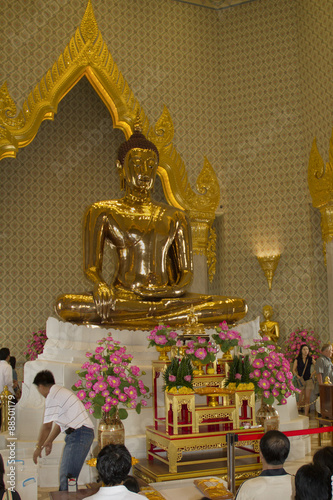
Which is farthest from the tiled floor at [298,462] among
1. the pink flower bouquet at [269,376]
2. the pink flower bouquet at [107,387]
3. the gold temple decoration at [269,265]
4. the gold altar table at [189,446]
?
the gold temple decoration at [269,265]

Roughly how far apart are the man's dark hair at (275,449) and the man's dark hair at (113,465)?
1.89ft

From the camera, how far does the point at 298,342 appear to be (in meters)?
7.47

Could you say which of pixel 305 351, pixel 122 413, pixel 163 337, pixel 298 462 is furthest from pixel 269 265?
pixel 122 413

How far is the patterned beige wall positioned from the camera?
310 inches

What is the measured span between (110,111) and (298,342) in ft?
13.2

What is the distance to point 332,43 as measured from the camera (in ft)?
24.5

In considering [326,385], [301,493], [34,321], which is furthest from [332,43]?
[301,493]

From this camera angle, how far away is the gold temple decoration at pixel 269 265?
8.04m

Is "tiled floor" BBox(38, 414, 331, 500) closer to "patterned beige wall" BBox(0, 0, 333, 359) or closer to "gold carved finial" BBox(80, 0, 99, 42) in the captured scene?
"patterned beige wall" BBox(0, 0, 333, 359)

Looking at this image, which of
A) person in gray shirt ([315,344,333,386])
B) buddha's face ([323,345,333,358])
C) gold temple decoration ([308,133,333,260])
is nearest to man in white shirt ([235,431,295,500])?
person in gray shirt ([315,344,333,386])

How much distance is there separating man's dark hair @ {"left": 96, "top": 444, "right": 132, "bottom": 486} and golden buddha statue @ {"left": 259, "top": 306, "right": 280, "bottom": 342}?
5910 mm

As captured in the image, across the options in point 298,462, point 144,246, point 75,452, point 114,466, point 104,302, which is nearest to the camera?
point 114,466

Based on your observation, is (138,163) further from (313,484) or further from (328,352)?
(313,484)

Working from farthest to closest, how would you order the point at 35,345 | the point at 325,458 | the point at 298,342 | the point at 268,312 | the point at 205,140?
the point at 205,140, the point at 268,312, the point at 35,345, the point at 298,342, the point at 325,458
